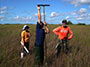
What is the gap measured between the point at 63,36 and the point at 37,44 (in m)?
2.10

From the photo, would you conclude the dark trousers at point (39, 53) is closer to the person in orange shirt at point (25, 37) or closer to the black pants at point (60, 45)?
the person in orange shirt at point (25, 37)

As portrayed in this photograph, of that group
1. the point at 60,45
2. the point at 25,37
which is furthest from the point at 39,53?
the point at 60,45

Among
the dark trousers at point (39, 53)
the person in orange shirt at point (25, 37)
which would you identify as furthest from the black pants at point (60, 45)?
the dark trousers at point (39, 53)

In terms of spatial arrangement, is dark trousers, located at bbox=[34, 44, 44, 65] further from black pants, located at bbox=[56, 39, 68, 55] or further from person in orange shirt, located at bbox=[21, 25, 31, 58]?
black pants, located at bbox=[56, 39, 68, 55]

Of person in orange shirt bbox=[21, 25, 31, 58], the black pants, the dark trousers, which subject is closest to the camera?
the dark trousers

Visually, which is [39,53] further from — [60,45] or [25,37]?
[60,45]

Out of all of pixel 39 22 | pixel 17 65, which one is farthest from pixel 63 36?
pixel 17 65

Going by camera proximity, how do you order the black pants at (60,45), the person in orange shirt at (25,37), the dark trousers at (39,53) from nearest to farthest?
the dark trousers at (39,53) < the person in orange shirt at (25,37) < the black pants at (60,45)

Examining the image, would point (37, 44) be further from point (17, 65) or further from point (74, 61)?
point (74, 61)

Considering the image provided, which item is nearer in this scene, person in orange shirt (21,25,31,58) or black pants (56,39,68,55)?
person in orange shirt (21,25,31,58)

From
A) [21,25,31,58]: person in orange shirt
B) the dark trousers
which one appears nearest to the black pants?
[21,25,31,58]: person in orange shirt

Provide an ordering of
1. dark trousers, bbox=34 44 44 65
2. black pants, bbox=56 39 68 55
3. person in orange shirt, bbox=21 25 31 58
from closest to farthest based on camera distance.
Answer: dark trousers, bbox=34 44 44 65, person in orange shirt, bbox=21 25 31 58, black pants, bbox=56 39 68 55

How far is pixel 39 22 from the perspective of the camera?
4570 mm

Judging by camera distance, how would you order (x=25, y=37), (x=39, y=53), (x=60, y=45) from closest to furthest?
(x=39, y=53) < (x=25, y=37) < (x=60, y=45)
